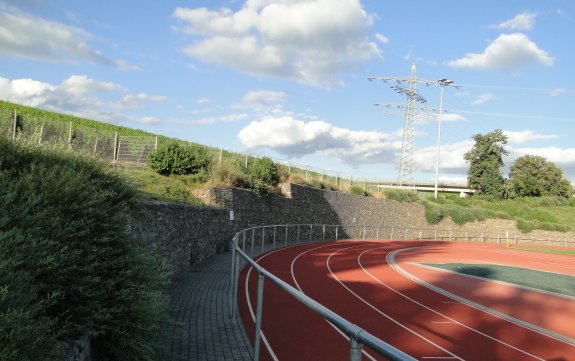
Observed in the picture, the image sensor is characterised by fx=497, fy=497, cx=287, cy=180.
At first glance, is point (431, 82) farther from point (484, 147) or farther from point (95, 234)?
point (95, 234)

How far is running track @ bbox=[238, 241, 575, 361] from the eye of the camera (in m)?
8.16

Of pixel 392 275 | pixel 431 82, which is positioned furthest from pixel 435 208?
pixel 392 275

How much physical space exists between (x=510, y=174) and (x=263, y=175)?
73.2 meters

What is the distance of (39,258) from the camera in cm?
432

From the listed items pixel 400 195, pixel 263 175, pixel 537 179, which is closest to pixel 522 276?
pixel 263 175

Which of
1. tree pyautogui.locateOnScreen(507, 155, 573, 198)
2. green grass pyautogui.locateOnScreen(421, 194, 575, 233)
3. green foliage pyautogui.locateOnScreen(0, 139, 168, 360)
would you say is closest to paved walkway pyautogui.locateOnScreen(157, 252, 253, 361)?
green foliage pyautogui.locateOnScreen(0, 139, 168, 360)

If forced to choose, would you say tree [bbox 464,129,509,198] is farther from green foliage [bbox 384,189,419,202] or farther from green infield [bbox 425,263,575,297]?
green infield [bbox 425,263,575,297]

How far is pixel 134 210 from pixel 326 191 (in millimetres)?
30225

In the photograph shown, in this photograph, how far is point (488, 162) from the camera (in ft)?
260

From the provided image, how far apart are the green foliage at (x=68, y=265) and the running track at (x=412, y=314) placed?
2124mm

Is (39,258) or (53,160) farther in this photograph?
(53,160)

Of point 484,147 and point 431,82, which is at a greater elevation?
point 431,82

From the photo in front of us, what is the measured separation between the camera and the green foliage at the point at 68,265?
12.7 feet

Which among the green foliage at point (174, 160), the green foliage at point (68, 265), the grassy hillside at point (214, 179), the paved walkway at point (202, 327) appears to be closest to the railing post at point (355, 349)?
the green foliage at point (68, 265)
